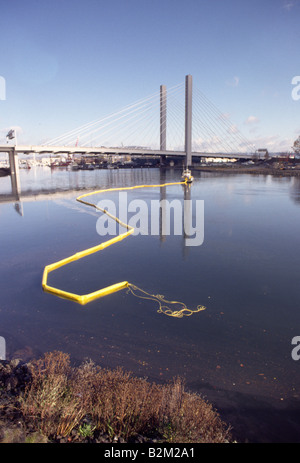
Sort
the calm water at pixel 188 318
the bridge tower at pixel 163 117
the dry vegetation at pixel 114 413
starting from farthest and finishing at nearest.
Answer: the bridge tower at pixel 163 117
the calm water at pixel 188 318
the dry vegetation at pixel 114 413

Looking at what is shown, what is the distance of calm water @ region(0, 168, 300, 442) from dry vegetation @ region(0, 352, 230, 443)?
1025 millimetres

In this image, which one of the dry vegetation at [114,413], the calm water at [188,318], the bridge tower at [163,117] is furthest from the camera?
the bridge tower at [163,117]

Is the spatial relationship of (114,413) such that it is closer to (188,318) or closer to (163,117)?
(188,318)

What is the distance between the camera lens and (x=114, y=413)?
16.0ft

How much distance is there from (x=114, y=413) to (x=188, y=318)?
4.24 m

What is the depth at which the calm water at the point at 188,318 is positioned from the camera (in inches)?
240

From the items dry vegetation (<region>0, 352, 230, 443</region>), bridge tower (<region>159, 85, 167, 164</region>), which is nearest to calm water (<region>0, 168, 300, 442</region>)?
dry vegetation (<region>0, 352, 230, 443</region>)

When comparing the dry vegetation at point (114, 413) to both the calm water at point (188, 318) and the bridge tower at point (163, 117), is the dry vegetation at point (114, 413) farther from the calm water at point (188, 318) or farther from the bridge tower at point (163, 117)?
the bridge tower at point (163, 117)

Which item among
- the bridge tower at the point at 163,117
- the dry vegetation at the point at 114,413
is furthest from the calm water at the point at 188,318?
the bridge tower at the point at 163,117

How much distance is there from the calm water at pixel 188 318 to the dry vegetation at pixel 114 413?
3.36 feet

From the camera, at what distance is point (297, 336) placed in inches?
306

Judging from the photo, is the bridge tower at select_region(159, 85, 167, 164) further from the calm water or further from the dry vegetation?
the dry vegetation
